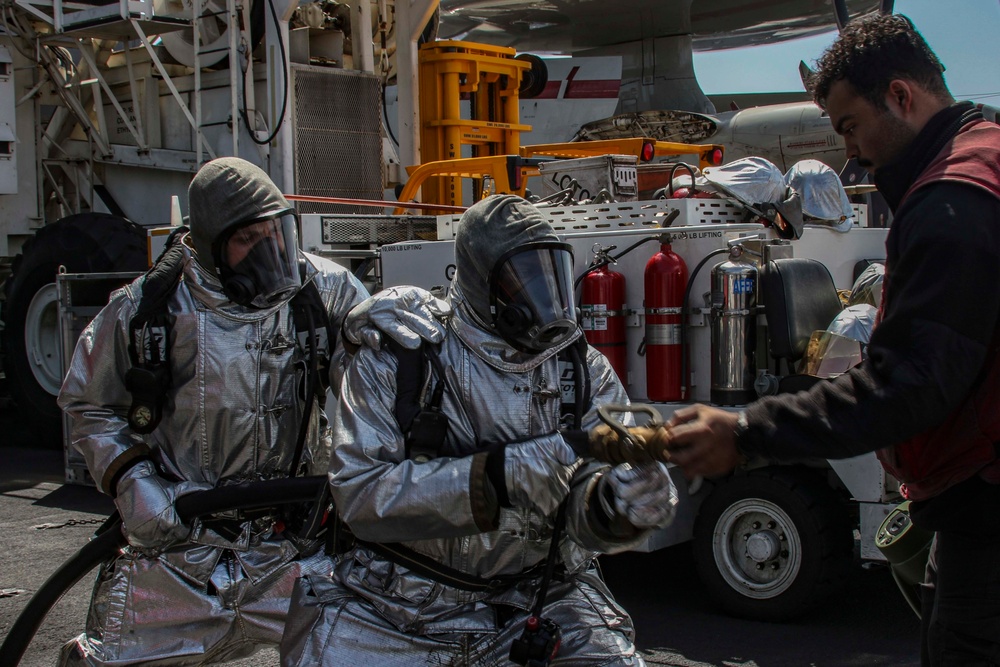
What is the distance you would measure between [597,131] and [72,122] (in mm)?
8125

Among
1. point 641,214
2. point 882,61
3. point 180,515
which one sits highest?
point 882,61

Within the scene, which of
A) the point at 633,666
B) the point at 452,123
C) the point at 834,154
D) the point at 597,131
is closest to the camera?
the point at 633,666

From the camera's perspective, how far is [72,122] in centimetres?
1102

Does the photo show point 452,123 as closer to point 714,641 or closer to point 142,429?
point 714,641

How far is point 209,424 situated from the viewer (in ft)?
11.2

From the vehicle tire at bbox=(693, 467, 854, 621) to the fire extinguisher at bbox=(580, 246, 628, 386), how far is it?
0.87m

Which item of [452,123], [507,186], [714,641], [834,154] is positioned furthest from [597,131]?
[714,641]

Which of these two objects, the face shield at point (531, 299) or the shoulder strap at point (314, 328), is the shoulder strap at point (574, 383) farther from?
the shoulder strap at point (314, 328)

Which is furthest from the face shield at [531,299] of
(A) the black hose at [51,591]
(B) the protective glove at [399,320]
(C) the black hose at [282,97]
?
(C) the black hose at [282,97]

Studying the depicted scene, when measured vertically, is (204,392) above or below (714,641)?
above

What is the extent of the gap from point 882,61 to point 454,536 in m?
1.37

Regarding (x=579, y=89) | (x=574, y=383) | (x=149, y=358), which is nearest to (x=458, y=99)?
(x=149, y=358)

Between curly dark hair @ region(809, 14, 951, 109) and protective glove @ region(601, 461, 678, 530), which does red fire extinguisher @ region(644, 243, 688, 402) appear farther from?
protective glove @ region(601, 461, 678, 530)

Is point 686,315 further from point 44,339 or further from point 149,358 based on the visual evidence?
point 44,339
